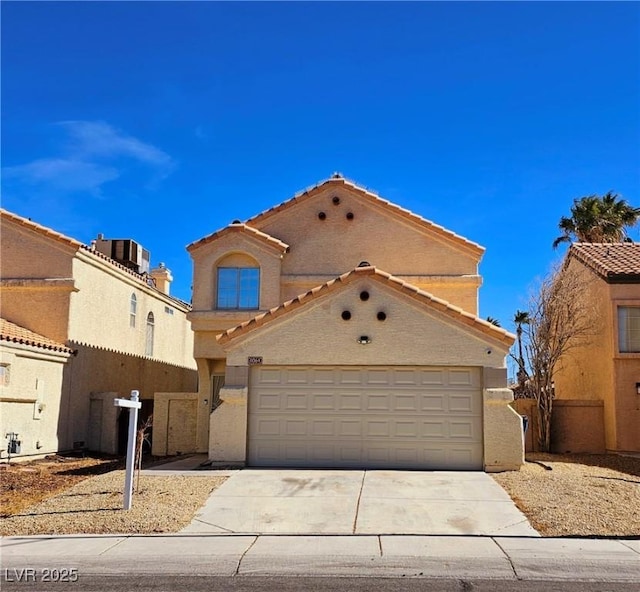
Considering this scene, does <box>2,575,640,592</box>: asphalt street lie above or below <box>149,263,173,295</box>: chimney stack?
below

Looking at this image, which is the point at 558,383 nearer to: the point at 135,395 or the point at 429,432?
Result: the point at 429,432

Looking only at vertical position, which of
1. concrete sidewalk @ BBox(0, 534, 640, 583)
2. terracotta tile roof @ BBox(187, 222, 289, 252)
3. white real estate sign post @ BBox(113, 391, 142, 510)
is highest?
terracotta tile roof @ BBox(187, 222, 289, 252)

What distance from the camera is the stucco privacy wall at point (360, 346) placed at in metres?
14.5

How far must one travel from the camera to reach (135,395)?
1166 centimetres

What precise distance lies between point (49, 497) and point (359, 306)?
7110 millimetres

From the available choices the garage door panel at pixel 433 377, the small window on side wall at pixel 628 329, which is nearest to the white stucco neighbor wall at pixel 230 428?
the garage door panel at pixel 433 377

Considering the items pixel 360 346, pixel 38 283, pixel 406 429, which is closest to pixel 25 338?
pixel 38 283

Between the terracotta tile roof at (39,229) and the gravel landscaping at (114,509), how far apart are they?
8487mm

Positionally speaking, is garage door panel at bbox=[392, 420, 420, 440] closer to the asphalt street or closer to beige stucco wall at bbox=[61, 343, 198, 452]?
the asphalt street

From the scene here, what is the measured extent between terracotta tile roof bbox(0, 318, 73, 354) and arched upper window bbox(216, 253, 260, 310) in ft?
15.1

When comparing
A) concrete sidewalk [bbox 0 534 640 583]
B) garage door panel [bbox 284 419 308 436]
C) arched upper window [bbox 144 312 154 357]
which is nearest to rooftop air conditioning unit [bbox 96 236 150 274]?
arched upper window [bbox 144 312 154 357]

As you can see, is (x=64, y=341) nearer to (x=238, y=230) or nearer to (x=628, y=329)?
(x=238, y=230)

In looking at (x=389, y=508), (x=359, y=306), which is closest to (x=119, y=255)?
(x=359, y=306)

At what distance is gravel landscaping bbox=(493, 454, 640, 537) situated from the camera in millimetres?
9875
